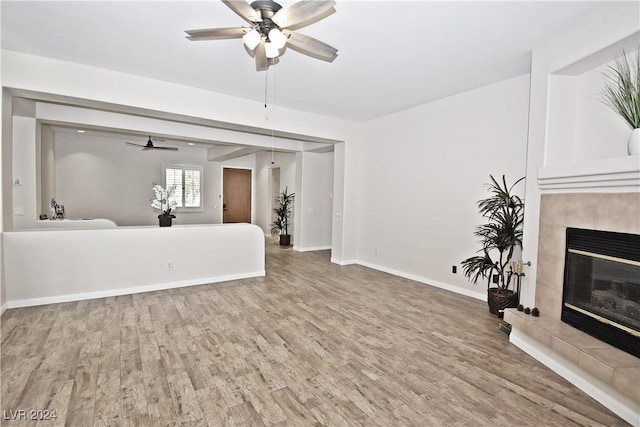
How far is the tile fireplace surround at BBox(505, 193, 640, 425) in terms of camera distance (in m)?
1.98

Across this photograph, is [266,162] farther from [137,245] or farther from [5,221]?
[5,221]

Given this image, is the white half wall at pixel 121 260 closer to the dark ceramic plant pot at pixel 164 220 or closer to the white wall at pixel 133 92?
the dark ceramic plant pot at pixel 164 220

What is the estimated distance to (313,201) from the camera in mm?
7891

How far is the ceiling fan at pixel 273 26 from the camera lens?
6.74ft

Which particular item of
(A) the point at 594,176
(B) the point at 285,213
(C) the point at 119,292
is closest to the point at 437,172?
(A) the point at 594,176

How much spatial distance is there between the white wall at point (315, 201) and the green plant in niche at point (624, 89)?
19.0ft

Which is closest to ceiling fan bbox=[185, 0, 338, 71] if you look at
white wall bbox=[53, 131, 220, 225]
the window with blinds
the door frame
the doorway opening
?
white wall bbox=[53, 131, 220, 225]

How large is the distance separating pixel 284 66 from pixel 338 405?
11.4 ft

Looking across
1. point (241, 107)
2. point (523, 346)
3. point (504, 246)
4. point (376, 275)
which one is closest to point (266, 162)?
point (241, 107)

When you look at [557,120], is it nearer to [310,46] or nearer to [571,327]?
[571,327]

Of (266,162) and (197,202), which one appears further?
(266,162)

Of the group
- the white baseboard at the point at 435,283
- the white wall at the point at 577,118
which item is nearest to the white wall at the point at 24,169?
the white baseboard at the point at 435,283

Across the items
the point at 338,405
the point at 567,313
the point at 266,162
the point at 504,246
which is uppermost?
the point at 266,162

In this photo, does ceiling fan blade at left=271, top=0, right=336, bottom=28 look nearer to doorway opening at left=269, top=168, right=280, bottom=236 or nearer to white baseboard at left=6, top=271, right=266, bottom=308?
white baseboard at left=6, top=271, right=266, bottom=308
